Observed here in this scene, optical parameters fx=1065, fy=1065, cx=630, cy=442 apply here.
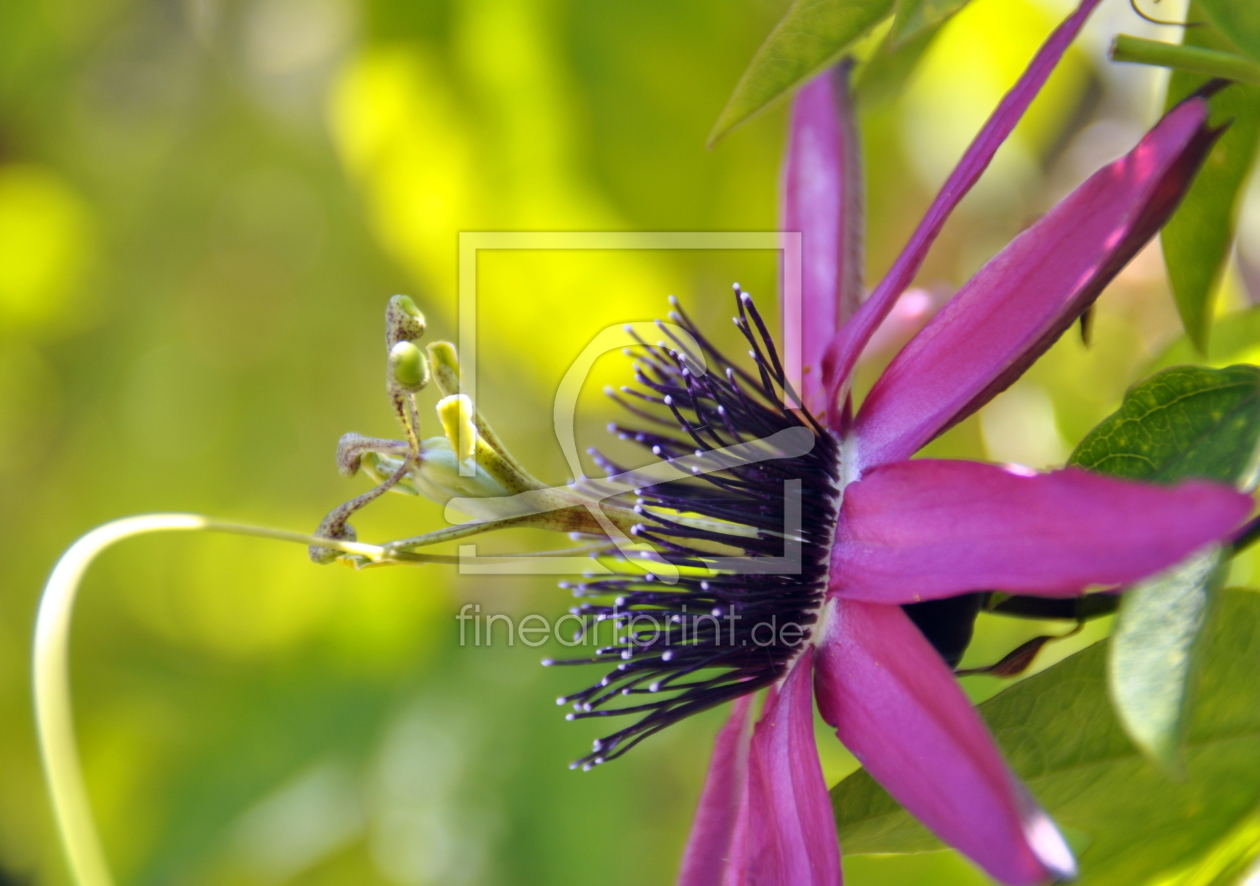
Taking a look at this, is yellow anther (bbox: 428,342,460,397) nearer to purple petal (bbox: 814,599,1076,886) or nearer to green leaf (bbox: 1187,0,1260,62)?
purple petal (bbox: 814,599,1076,886)

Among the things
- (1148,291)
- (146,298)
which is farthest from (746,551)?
(146,298)

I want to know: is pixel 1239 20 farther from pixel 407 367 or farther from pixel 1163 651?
pixel 407 367

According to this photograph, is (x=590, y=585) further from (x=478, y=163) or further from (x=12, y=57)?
(x=12, y=57)

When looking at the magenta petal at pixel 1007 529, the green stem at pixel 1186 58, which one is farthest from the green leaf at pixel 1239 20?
the magenta petal at pixel 1007 529

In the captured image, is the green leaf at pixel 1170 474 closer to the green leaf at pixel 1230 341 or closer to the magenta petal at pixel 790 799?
the magenta petal at pixel 790 799

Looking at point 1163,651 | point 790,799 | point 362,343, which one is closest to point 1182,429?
A: point 1163,651
